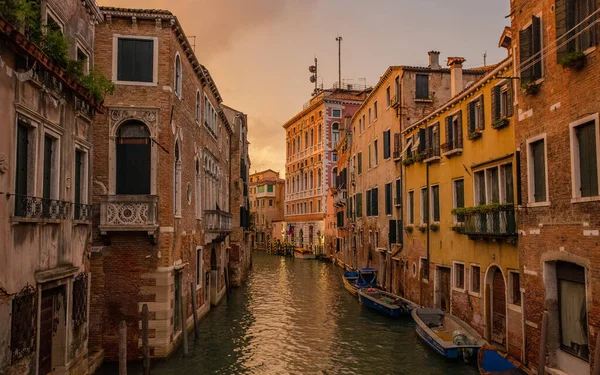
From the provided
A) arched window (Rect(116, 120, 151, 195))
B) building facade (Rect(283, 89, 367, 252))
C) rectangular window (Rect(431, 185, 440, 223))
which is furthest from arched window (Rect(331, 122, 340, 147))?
arched window (Rect(116, 120, 151, 195))

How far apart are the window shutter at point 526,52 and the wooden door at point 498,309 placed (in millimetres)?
5376

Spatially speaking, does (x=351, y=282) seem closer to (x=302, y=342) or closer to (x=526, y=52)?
(x=302, y=342)

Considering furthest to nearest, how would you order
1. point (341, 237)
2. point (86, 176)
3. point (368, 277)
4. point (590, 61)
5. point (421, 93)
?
point (341, 237) < point (368, 277) < point (421, 93) < point (86, 176) < point (590, 61)

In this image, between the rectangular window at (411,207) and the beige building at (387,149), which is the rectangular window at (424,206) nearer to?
the rectangular window at (411,207)

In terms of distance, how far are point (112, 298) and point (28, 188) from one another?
5286mm

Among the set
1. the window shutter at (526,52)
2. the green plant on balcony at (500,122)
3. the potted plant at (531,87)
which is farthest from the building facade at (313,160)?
the potted plant at (531,87)

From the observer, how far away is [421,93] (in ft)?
75.2

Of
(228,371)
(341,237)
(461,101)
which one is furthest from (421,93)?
(341,237)

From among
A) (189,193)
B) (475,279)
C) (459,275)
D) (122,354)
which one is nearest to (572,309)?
(475,279)

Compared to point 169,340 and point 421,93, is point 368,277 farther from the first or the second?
point 169,340

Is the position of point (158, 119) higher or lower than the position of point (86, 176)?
higher

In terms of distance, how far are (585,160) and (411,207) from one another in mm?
12113

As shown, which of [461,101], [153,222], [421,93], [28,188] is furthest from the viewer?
[421,93]

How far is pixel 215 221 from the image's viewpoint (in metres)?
20.5
